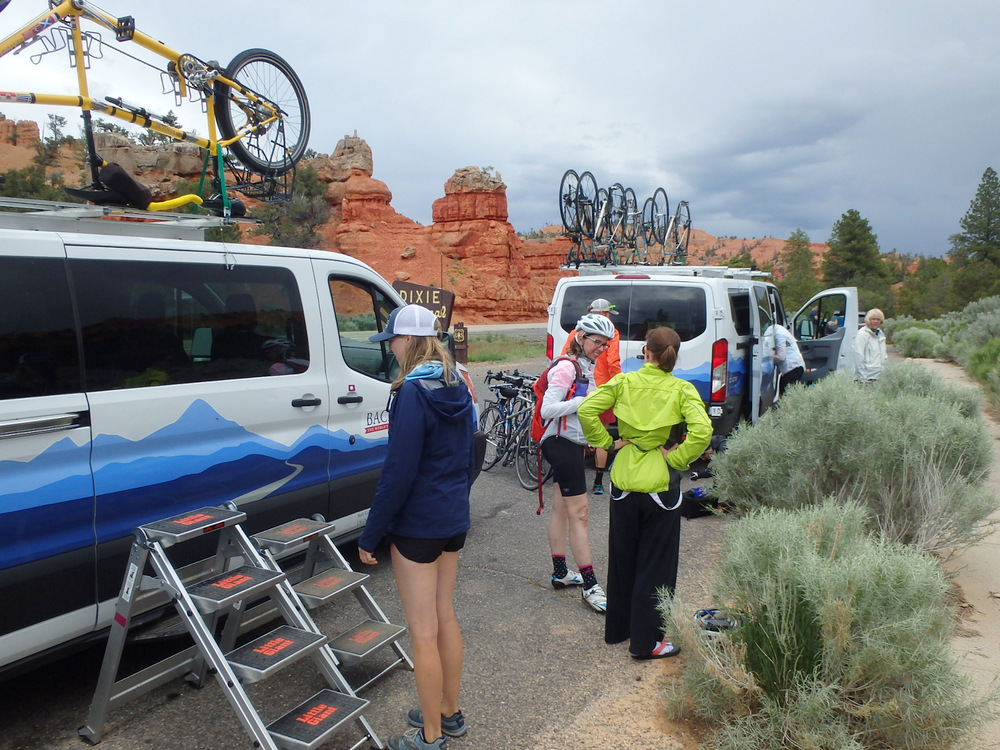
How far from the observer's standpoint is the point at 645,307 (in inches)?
302

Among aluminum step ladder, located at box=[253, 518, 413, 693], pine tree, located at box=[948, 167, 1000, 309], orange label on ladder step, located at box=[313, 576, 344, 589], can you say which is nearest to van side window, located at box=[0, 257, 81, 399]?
aluminum step ladder, located at box=[253, 518, 413, 693]

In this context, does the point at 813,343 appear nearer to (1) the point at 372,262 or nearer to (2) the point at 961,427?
(2) the point at 961,427

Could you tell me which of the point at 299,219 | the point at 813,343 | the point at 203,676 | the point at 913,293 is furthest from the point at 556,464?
the point at 913,293

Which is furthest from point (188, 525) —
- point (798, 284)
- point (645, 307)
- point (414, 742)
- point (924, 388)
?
point (798, 284)

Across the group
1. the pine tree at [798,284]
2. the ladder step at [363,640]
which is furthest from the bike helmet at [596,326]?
the pine tree at [798,284]

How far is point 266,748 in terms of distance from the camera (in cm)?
253

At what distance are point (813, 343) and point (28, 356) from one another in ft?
40.1

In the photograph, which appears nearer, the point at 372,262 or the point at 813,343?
the point at 813,343

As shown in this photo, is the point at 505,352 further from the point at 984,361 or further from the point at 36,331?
the point at 36,331

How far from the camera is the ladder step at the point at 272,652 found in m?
2.66

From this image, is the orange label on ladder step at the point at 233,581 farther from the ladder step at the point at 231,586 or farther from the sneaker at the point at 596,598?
the sneaker at the point at 596,598

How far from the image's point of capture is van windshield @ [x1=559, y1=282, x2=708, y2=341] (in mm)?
7398

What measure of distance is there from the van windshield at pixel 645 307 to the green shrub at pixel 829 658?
4431mm

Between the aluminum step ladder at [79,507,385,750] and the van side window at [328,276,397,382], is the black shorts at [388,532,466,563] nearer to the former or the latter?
the aluminum step ladder at [79,507,385,750]
